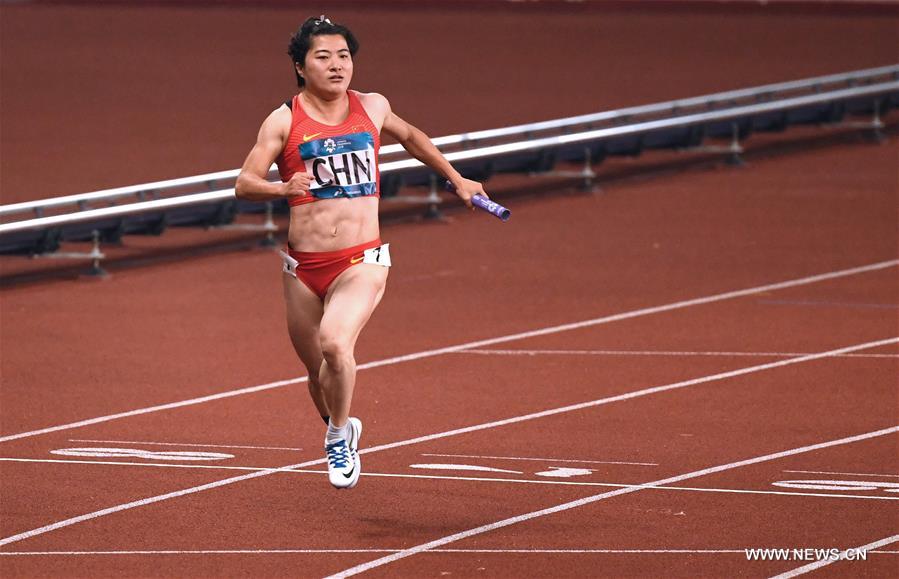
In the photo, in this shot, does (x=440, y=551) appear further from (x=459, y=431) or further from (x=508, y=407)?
(x=508, y=407)

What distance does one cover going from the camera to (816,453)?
11523mm

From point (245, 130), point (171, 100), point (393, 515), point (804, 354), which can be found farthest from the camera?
point (171, 100)

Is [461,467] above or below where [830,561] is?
below

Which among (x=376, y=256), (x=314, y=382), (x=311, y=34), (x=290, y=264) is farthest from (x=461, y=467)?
(x=311, y=34)

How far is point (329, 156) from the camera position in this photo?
9.39 metres

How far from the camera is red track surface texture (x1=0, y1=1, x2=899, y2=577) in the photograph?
9227mm

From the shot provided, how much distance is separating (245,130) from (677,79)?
28.9 feet

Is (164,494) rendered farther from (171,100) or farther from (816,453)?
(171,100)

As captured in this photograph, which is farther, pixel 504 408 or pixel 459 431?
pixel 504 408

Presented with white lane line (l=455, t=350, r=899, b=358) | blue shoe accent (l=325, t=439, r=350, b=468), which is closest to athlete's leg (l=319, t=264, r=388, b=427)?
blue shoe accent (l=325, t=439, r=350, b=468)

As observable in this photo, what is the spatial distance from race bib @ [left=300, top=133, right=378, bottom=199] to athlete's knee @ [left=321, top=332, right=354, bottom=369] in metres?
0.74

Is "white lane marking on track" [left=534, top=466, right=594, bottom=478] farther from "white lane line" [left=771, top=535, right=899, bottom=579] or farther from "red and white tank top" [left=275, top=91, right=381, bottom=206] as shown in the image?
"red and white tank top" [left=275, top=91, right=381, bottom=206]

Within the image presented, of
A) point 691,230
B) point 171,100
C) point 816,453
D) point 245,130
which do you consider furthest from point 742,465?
point 171,100
